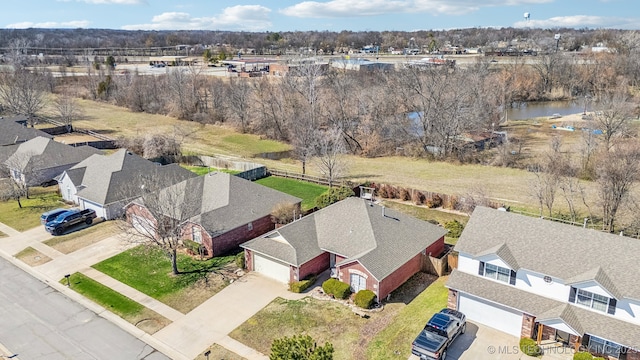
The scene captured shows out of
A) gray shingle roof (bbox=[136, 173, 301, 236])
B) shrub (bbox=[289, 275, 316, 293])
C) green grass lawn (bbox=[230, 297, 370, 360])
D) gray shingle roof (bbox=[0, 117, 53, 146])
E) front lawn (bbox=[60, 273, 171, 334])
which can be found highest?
gray shingle roof (bbox=[0, 117, 53, 146])

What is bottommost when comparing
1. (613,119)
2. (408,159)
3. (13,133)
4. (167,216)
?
(408,159)

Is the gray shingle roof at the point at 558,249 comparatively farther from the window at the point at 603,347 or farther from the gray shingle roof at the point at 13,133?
the gray shingle roof at the point at 13,133

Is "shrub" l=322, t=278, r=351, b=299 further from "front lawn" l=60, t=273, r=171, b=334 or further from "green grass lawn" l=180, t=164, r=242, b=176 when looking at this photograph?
"green grass lawn" l=180, t=164, r=242, b=176

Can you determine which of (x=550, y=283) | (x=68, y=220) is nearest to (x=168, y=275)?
(x=68, y=220)

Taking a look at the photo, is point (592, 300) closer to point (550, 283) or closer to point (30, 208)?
point (550, 283)

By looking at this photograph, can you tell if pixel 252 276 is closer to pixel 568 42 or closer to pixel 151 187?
pixel 151 187

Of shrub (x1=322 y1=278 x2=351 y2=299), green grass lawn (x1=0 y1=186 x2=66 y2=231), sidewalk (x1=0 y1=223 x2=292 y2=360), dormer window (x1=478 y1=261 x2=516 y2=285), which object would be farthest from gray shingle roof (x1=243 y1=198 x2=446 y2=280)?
green grass lawn (x1=0 y1=186 x2=66 y2=231)

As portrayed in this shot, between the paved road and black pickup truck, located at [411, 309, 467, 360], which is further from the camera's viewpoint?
the paved road
